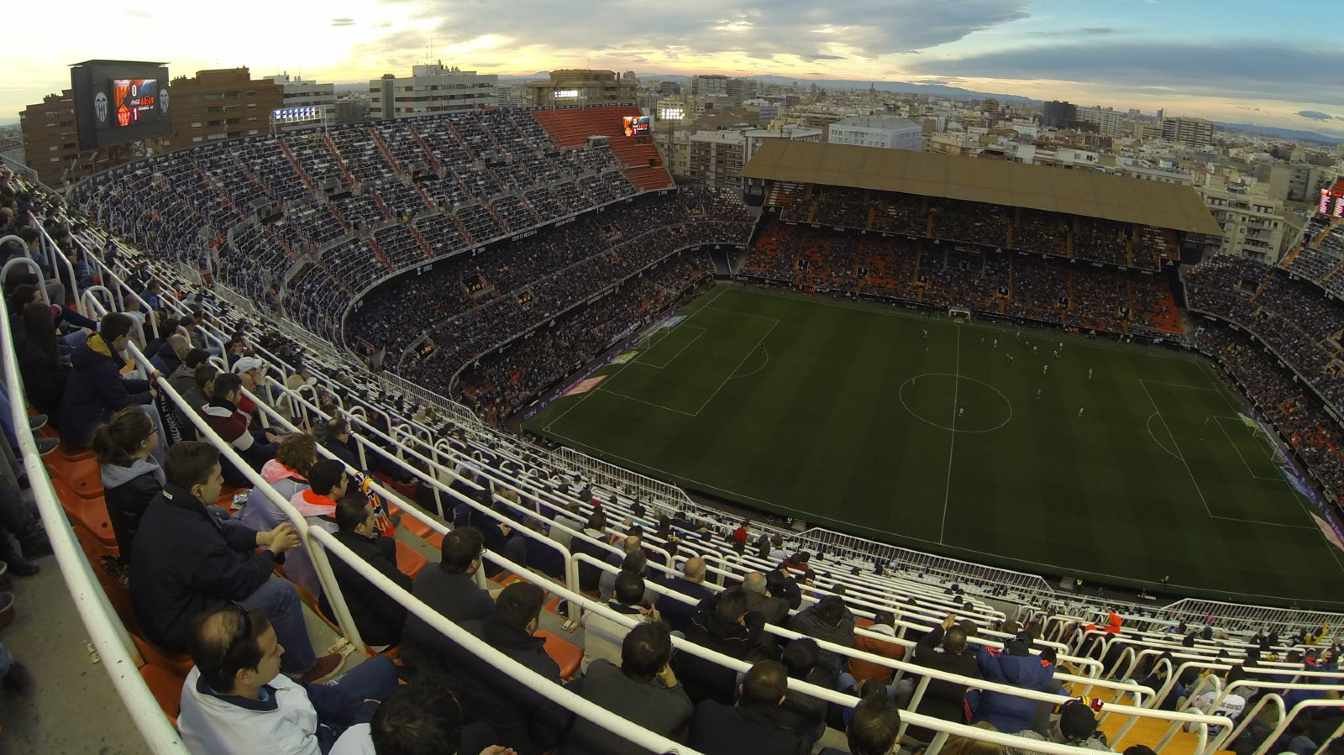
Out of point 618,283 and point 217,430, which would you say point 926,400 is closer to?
point 618,283

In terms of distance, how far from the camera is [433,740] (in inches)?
136

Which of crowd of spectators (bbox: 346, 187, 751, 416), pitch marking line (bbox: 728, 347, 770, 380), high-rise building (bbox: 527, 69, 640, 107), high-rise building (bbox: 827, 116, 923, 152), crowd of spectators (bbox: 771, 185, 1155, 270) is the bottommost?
pitch marking line (bbox: 728, 347, 770, 380)

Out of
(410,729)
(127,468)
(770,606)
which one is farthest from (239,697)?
(770,606)

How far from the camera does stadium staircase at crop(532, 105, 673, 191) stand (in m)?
68.4

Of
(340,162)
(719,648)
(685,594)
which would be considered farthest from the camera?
(340,162)

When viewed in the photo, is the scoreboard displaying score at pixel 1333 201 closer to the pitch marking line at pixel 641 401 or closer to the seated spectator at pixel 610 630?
the pitch marking line at pixel 641 401

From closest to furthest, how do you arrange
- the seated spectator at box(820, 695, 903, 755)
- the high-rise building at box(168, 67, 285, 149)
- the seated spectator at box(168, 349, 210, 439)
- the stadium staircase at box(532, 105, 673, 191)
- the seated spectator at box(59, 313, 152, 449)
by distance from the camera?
the seated spectator at box(820, 695, 903, 755) < the seated spectator at box(59, 313, 152, 449) < the seated spectator at box(168, 349, 210, 439) < the stadium staircase at box(532, 105, 673, 191) < the high-rise building at box(168, 67, 285, 149)

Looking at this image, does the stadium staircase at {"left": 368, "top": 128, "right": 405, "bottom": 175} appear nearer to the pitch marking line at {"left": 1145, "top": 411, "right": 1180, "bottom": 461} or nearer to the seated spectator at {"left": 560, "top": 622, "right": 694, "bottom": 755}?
the pitch marking line at {"left": 1145, "top": 411, "right": 1180, "bottom": 461}

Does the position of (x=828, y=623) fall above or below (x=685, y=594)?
below

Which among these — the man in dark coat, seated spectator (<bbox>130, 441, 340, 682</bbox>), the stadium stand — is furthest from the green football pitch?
seated spectator (<bbox>130, 441, 340, 682</bbox>)

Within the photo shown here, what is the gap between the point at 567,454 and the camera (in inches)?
1364

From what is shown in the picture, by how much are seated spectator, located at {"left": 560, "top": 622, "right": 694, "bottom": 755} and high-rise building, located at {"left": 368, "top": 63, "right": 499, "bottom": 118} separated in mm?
141265

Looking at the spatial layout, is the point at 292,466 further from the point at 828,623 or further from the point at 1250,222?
the point at 1250,222

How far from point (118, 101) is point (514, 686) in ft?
166
